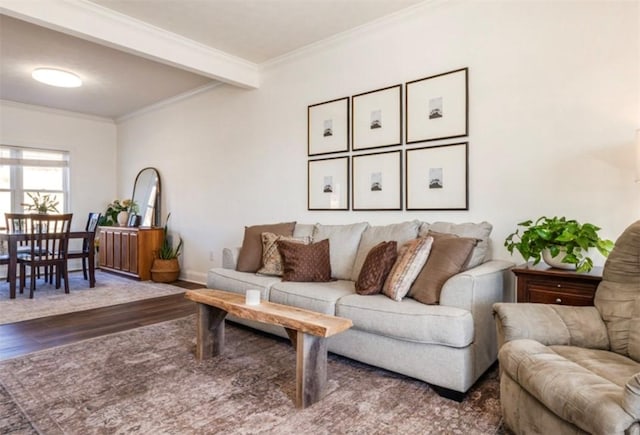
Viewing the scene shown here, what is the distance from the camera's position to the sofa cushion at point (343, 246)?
313 cm

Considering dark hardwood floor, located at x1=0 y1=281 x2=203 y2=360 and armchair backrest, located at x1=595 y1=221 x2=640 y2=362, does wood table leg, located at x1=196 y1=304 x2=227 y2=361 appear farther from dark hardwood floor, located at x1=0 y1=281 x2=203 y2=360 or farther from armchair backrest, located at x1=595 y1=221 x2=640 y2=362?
armchair backrest, located at x1=595 y1=221 x2=640 y2=362

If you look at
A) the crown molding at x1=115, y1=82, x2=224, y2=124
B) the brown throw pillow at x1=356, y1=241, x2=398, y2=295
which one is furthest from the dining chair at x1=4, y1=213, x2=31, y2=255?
the brown throw pillow at x1=356, y1=241, x2=398, y2=295

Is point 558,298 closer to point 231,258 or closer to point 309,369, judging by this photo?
point 309,369

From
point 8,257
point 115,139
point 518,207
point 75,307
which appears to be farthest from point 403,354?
point 115,139

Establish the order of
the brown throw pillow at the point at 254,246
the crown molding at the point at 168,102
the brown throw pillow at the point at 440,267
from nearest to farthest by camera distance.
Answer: the brown throw pillow at the point at 440,267, the brown throw pillow at the point at 254,246, the crown molding at the point at 168,102

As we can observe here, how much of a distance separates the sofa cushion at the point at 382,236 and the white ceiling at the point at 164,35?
1.82 meters

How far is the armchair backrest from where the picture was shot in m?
1.68

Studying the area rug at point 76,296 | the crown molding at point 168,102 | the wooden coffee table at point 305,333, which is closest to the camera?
the wooden coffee table at point 305,333

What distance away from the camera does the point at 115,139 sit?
711 cm

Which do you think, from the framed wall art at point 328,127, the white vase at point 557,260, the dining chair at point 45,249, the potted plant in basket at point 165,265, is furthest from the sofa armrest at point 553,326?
the dining chair at point 45,249

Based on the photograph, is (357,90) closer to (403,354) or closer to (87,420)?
(403,354)

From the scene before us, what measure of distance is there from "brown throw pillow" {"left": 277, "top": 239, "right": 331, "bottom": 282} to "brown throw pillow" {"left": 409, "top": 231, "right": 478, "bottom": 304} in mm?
861

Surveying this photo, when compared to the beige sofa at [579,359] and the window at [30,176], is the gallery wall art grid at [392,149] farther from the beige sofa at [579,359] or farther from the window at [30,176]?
the window at [30,176]

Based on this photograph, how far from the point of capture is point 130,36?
3391 millimetres
